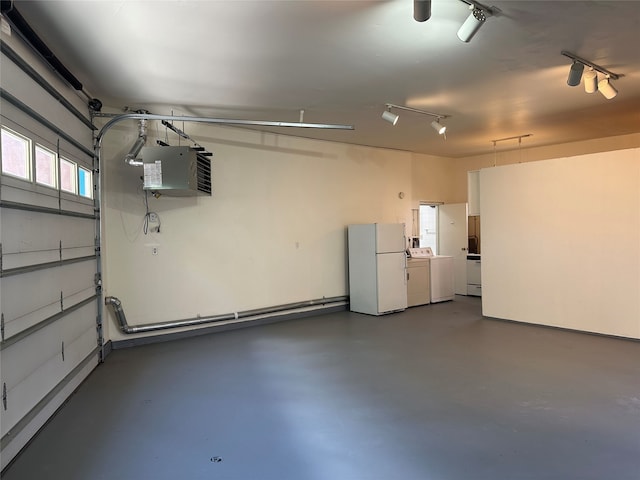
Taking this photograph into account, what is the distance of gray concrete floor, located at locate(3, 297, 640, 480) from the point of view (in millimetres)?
2381

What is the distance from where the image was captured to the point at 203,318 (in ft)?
→ 18.0

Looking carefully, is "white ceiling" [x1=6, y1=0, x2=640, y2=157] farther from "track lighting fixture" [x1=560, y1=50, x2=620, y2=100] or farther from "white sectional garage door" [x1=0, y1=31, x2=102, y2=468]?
"white sectional garage door" [x1=0, y1=31, x2=102, y2=468]

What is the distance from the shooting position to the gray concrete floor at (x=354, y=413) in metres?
2.38

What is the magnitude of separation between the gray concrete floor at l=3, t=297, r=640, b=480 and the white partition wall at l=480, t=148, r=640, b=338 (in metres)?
0.51

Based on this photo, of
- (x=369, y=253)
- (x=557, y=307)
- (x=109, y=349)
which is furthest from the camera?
(x=369, y=253)

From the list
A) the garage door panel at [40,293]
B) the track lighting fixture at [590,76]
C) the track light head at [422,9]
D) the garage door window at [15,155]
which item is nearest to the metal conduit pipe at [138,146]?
the garage door panel at [40,293]

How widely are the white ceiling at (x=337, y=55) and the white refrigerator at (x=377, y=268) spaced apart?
199 centimetres

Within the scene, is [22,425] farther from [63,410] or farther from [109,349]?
[109,349]

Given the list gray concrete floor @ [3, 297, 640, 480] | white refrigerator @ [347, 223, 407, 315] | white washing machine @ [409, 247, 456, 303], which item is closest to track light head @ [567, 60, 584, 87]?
gray concrete floor @ [3, 297, 640, 480]

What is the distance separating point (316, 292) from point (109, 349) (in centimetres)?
322

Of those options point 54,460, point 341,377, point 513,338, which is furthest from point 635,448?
point 54,460

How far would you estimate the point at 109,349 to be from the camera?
15.6 ft

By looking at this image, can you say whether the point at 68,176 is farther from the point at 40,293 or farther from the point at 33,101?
the point at 40,293

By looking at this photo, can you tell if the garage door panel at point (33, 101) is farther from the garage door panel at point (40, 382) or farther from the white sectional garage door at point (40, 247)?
the garage door panel at point (40, 382)
